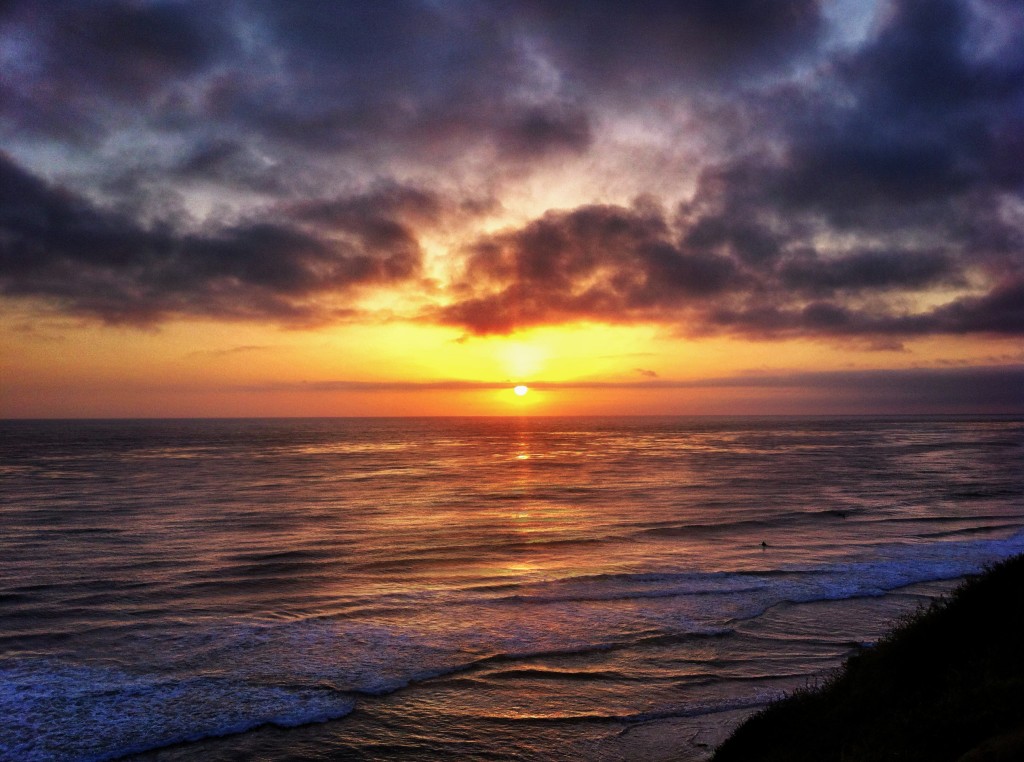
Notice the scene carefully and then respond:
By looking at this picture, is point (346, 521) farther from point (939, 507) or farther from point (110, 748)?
point (939, 507)

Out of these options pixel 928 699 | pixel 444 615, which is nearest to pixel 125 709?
pixel 444 615

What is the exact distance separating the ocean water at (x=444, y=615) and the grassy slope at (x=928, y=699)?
2.00 metres

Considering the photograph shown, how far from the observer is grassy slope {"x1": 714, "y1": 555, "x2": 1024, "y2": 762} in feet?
22.8

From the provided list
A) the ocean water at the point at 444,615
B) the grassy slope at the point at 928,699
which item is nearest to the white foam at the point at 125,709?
the ocean water at the point at 444,615

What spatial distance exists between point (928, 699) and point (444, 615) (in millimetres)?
11754

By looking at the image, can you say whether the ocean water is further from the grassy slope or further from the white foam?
the grassy slope

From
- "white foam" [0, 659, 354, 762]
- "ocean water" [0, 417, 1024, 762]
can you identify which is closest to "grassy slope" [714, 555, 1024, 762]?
"ocean water" [0, 417, 1024, 762]

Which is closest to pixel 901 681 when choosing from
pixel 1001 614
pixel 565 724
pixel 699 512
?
pixel 1001 614

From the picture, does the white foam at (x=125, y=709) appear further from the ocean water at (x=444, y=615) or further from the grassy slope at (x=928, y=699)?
the grassy slope at (x=928, y=699)

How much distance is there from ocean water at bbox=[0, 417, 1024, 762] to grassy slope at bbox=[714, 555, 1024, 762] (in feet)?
6.57

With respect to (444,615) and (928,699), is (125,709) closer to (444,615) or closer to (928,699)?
(444,615)

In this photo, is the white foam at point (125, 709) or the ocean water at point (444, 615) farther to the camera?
the ocean water at point (444, 615)

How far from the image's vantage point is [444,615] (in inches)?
697

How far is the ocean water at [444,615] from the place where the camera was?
11.5 meters
